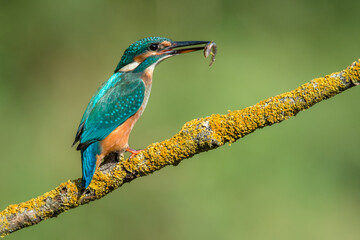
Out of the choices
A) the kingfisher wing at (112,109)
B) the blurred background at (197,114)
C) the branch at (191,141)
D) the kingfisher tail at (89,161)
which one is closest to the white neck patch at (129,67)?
the kingfisher wing at (112,109)

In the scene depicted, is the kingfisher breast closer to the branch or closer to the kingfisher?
the kingfisher

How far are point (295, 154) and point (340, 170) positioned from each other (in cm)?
38

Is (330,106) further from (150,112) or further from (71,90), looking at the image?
(71,90)

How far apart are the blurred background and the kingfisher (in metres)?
1.26

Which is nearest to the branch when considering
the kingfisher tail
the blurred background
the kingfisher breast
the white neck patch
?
the kingfisher tail

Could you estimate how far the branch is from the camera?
6.24 feet

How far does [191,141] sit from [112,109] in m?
0.74

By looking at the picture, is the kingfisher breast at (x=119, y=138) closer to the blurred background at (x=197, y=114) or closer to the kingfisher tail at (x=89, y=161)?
the kingfisher tail at (x=89, y=161)

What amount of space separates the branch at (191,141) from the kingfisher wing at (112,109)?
34cm

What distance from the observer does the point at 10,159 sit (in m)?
4.15

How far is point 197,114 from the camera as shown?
4070mm

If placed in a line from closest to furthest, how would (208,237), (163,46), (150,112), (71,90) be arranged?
(163,46)
(208,237)
(150,112)
(71,90)

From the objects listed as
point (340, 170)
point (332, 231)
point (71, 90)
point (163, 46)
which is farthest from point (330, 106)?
point (71, 90)

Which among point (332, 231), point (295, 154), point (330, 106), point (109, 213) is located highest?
point (330, 106)
